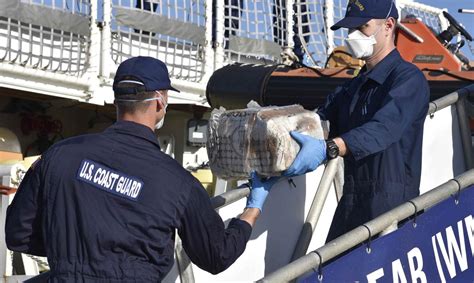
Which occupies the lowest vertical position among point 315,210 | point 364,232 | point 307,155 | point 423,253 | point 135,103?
point 315,210

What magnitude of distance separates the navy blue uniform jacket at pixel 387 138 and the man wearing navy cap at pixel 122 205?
29.6 inches

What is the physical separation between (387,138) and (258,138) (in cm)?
43

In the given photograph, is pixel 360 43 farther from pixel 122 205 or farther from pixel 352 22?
pixel 122 205

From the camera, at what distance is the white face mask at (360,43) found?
12.6 feet

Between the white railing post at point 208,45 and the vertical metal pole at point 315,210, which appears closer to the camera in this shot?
the vertical metal pole at point 315,210

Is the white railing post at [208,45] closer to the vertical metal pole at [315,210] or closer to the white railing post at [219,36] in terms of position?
the white railing post at [219,36]

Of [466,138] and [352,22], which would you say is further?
[466,138]

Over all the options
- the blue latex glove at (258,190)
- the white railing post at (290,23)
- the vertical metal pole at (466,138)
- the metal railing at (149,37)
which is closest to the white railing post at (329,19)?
the metal railing at (149,37)

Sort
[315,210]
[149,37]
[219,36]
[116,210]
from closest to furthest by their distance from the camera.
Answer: [116,210] < [315,210] < [149,37] < [219,36]

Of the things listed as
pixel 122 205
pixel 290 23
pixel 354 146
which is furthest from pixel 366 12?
pixel 290 23

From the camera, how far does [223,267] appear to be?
312cm

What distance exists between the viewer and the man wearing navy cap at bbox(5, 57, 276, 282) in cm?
291

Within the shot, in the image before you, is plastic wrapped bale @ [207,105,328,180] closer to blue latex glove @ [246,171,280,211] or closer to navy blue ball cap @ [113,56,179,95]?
A: blue latex glove @ [246,171,280,211]

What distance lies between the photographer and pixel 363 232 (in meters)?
3.35
